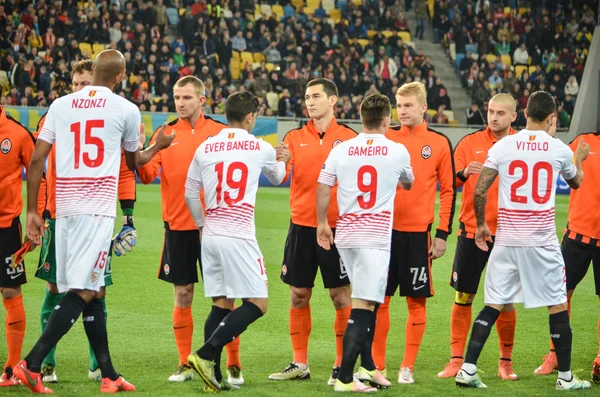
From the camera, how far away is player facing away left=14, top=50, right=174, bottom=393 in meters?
5.88

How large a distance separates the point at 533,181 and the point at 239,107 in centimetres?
226

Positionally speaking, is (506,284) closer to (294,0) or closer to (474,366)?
(474,366)

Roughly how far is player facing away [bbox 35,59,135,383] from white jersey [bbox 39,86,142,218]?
1.46 ft

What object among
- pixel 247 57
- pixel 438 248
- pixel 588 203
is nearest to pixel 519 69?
pixel 247 57

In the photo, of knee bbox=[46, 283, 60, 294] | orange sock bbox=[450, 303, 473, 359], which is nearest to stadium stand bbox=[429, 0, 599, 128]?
orange sock bbox=[450, 303, 473, 359]

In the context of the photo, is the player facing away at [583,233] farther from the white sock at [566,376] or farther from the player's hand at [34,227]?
the player's hand at [34,227]

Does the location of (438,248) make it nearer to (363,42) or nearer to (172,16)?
(172,16)

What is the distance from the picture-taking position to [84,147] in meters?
5.93

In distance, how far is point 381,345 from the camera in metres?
6.93

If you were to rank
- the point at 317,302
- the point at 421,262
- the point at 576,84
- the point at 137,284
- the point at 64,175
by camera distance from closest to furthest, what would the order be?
the point at 64,175 < the point at 421,262 < the point at 317,302 < the point at 137,284 < the point at 576,84

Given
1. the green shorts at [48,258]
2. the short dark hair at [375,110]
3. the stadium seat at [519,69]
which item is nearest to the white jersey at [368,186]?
the short dark hair at [375,110]

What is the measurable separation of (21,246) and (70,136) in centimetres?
117

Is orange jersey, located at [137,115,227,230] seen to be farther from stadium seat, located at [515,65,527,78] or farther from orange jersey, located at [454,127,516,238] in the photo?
stadium seat, located at [515,65,527,78]

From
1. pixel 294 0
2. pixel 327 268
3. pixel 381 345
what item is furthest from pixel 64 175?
pixel 294 0
